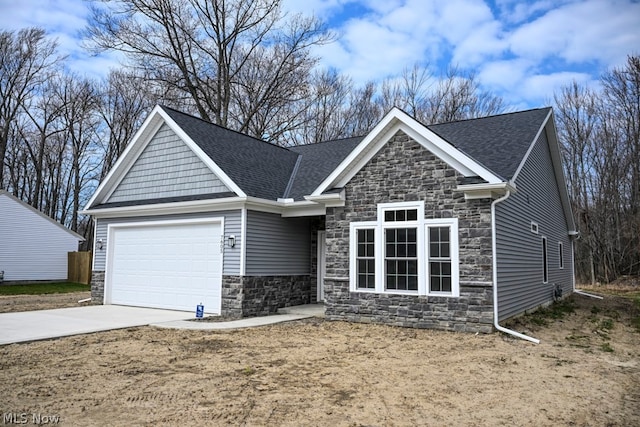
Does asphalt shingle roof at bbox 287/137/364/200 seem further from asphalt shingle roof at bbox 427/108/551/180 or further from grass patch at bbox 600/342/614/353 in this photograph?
grass patch at bbox 600/342/614/353

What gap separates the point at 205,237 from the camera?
12.0m

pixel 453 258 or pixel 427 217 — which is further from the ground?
pixel 427 217

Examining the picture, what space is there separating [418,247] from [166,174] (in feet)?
24.7

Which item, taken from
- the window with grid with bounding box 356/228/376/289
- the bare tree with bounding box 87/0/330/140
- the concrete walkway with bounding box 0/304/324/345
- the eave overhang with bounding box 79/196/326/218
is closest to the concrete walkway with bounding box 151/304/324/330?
the concrete walkway with bounding box 0/304/324/345

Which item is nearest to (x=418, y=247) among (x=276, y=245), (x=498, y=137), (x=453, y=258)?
(x=453, y=258)

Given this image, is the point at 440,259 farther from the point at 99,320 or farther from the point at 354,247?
the point at 99,320

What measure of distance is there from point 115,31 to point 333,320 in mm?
18841

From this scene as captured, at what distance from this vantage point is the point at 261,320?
10.6 m

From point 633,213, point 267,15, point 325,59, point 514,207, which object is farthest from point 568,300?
point 267,15

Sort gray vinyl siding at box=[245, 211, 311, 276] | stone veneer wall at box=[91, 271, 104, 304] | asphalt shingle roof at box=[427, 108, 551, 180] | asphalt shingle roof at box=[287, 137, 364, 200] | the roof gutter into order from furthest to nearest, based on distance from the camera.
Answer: stone veneer wall at box=[91, 271, 104, 304], asphalt shingle roof at box=[287, 137, 364, 200], gray vinyl siding at box=[245, 211, 311, 276], the roof gutter, asphalt shingle roof at box=[427, 108, 551, 180]

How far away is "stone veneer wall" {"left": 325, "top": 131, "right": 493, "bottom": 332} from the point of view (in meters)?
8.84

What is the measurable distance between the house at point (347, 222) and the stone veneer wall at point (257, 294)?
1.6 inches

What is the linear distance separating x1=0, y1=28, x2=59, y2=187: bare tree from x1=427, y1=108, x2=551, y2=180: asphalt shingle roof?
26.9m

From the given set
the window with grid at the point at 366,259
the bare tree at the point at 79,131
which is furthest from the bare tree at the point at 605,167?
the bare tree at the point at 79,131
